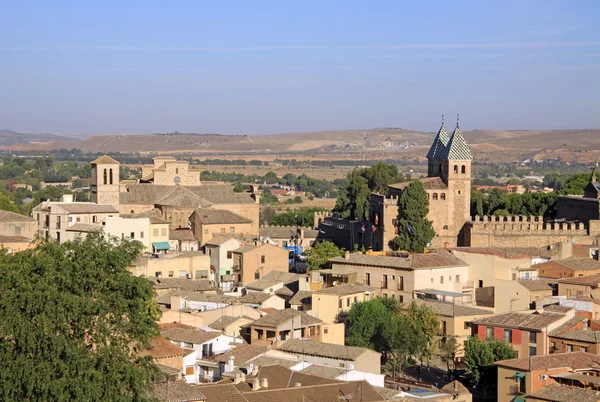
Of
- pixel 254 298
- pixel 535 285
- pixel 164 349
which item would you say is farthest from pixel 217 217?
pixel 164 349

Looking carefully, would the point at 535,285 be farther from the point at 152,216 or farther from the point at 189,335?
the point at 152,216

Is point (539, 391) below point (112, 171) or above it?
below

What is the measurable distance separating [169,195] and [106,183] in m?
2.80

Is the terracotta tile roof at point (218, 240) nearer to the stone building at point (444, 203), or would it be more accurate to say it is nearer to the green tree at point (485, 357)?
the stone building at point (444, 203)

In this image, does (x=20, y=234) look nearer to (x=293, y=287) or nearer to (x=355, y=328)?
(x=293, y=287)

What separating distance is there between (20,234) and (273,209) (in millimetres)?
44293

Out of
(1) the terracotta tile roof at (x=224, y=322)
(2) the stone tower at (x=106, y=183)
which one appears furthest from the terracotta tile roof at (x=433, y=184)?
(1) the terracotta tile roof at (x=224, y=322)

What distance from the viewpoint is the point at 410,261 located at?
3803 cm

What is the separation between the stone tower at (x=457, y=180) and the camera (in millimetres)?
47312

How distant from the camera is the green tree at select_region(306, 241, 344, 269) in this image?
4272cm

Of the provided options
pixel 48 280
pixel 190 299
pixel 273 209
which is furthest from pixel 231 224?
pixel 273 209

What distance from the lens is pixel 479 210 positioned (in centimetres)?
5388

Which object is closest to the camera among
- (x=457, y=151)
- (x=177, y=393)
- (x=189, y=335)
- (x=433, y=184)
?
(x=177, y=393)

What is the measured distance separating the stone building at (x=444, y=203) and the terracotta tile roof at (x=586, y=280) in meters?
9.08
